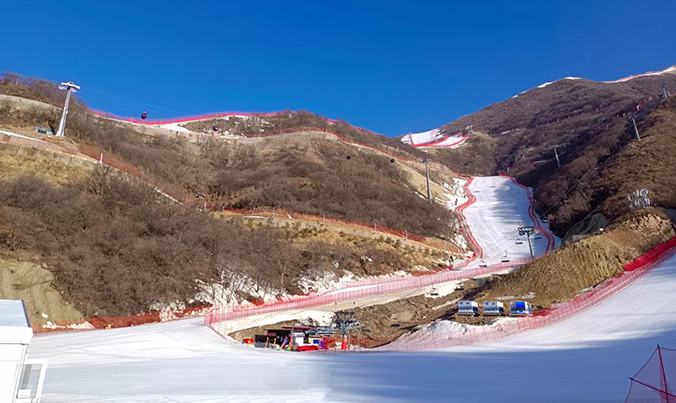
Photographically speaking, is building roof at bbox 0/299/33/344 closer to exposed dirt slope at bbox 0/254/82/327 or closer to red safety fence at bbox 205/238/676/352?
red safety fence at bbox 205/238/676/352

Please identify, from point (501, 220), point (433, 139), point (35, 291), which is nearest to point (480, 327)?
point (35, 291)

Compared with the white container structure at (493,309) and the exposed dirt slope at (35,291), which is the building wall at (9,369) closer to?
the exposed dirt slope at (35,291)

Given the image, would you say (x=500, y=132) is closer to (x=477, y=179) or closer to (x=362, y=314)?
(x=477, y=179)

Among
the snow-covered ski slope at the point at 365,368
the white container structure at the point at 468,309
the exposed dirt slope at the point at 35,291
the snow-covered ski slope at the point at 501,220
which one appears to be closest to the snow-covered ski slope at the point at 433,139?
the snow-covered ski slope at the point at 501,220

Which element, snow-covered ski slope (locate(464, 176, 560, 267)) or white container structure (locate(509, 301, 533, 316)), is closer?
white container structure (locate(509, 301, 533, 316))

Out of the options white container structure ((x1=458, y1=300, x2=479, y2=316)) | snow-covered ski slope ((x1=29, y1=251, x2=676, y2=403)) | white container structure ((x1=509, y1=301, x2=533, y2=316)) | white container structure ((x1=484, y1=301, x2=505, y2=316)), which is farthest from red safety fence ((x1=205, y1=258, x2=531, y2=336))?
white container structure ((x1=509, y1=301, x2=533, y2=316))

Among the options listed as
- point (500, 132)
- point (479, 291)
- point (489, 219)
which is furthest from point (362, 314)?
point (500, 132)

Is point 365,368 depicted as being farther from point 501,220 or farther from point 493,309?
point 501,220
